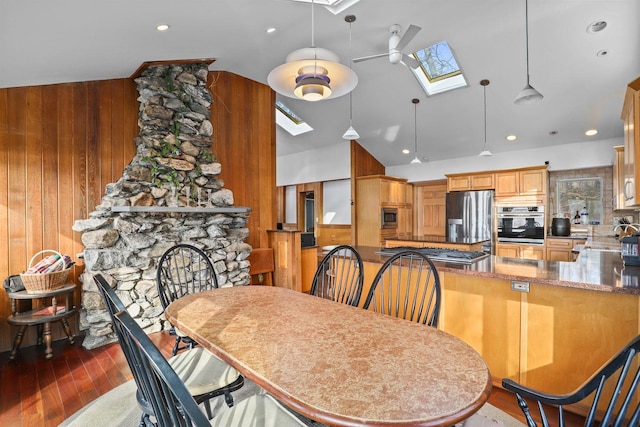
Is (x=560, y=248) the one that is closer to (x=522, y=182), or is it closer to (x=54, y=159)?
(x=522, y=182)

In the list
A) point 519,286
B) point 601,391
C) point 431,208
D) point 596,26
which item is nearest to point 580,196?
point 431,208

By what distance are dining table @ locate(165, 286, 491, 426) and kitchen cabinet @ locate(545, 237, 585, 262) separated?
5063 millimetres

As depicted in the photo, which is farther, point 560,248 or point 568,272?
point 560,248

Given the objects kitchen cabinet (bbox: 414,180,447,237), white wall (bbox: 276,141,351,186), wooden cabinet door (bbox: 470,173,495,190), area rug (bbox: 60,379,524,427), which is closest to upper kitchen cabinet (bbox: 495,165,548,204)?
wooden cabinet door (bbox: 470,173,495,190)

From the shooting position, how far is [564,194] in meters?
5.55

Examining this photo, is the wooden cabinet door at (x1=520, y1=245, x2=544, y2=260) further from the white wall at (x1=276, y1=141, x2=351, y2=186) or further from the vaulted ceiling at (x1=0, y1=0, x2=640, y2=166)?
the white wall at (x1=276, y1=141, x2=351, y2=186)

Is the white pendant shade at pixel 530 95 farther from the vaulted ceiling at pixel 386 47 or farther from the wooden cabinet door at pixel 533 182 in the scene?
the wooden cabinet door at pixel 533 182

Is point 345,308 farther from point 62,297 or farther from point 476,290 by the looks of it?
point 62,297

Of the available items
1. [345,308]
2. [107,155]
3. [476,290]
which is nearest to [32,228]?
[107,155]

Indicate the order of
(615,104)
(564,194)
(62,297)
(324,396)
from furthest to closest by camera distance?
(564,194) → (615,104) → (62,297) → (324,396)

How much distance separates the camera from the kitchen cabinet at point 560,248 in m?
5.08

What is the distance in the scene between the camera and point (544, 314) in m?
2.01

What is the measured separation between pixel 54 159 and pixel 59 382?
6.50ft

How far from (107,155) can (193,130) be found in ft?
2.95
